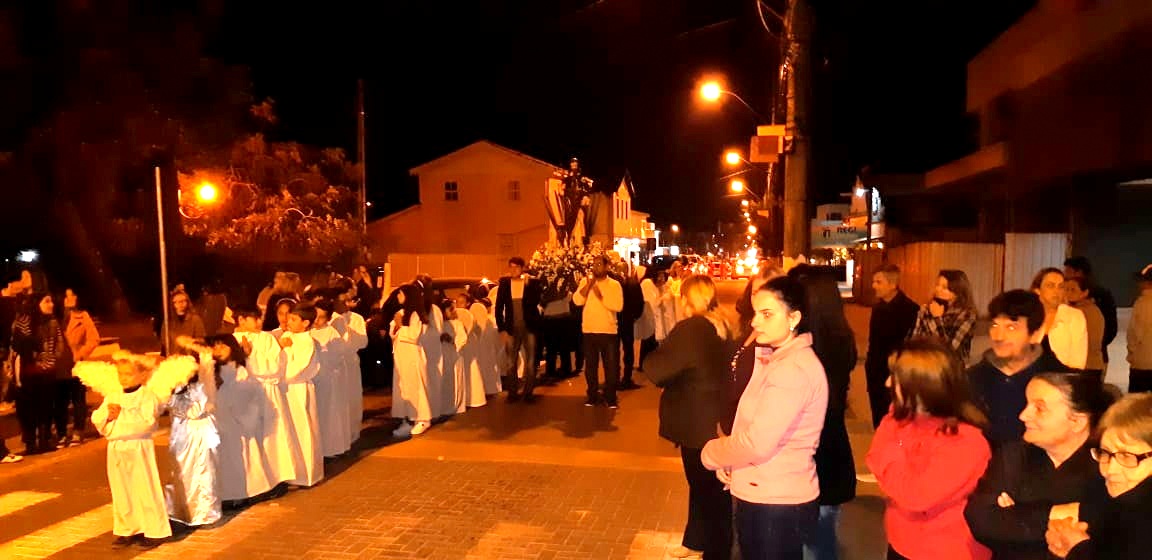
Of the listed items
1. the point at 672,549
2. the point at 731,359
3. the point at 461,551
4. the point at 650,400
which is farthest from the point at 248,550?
the point at 650,400

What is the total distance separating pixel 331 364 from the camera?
7.59 m

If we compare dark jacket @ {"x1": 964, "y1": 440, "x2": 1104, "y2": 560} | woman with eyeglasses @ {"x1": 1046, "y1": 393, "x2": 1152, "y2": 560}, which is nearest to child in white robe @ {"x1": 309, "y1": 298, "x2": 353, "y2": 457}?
dark jacket @ {"x1": 964, "y1": 440, "x2": 1104, "y2": 560}

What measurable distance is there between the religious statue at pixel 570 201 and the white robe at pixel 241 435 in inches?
363

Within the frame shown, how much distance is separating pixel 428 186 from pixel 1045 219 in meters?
31.0

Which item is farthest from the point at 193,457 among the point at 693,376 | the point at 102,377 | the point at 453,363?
the point at 453,363

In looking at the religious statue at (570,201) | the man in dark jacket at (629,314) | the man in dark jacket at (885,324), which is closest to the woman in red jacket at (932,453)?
the man in dark jacket at (885,324)

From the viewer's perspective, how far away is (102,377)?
557cm

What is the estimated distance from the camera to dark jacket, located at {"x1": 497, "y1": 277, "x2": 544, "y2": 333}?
10.4 m

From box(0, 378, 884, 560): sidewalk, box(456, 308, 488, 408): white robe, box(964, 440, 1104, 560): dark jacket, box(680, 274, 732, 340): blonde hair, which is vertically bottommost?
box(0, 378, 884, 560): sidewalk

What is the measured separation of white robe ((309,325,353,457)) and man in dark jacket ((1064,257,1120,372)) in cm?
611

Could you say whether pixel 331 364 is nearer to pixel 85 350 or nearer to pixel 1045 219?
pixel 85 350

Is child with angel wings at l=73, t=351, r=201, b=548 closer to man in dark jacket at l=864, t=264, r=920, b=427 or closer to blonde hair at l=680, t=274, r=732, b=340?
blonde hair at l=680, t=274, r=732, b=340

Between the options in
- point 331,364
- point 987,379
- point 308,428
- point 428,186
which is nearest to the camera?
point 987,379

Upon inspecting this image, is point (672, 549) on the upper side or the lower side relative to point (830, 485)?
lower
